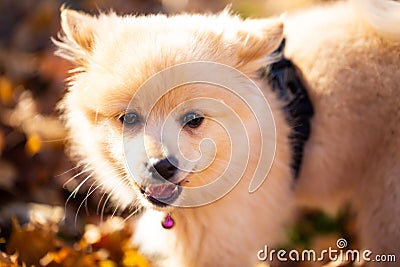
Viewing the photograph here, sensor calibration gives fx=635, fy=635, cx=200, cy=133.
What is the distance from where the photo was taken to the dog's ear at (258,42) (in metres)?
2.47

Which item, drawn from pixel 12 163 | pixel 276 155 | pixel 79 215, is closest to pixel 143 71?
pixel 276 155

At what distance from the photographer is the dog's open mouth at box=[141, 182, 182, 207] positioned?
2318 mm

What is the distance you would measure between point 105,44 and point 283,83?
32.2 inches

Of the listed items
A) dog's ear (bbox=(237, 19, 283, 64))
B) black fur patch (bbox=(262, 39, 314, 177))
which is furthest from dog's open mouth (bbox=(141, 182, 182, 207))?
black fur patch (bbox=(262, 39, 314, 177))

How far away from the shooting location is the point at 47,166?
4.07m

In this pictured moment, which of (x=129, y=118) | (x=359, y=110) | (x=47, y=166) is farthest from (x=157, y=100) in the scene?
(x=47, y=166)

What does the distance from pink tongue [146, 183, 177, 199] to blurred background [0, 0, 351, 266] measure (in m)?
0.48

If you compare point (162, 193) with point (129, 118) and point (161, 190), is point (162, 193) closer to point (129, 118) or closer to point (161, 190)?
point (161, 190)

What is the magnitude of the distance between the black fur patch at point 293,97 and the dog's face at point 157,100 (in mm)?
246

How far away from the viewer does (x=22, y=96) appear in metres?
4.60

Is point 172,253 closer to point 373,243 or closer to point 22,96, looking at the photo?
point 373,243

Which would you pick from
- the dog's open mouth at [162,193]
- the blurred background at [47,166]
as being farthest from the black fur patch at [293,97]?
the blurred background at [47,166]

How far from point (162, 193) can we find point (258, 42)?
0.69 metres

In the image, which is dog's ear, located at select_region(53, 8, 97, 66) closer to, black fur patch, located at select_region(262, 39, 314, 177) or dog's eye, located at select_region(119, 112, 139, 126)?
dog's eye, located at select_region(119, 112, 139, 126)
